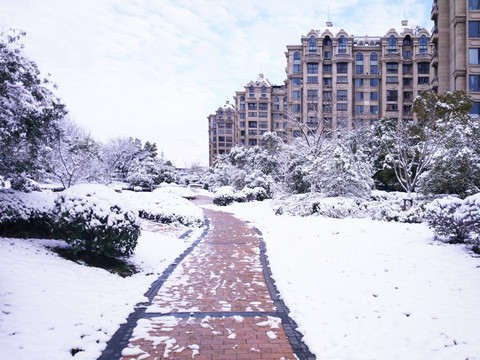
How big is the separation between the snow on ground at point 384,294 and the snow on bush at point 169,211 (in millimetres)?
6685

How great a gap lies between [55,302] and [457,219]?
760 centimetres

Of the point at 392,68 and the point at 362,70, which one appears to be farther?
the point at 362,70

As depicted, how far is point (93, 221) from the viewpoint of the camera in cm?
675

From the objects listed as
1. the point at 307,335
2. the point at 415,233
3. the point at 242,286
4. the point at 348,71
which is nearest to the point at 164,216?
the point at 242,286

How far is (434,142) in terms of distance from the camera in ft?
51.5

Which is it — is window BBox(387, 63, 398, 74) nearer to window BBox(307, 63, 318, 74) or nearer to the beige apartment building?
the beige apartment building

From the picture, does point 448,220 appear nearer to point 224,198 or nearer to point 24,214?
point 24,214

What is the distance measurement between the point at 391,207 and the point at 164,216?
32.2 ft

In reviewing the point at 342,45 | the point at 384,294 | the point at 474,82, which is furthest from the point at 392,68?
the point at 384,294

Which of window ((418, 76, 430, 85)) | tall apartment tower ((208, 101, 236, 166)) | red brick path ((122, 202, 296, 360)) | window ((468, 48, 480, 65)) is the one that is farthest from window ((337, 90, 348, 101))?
red brick path ((122, 202, 296, 360))

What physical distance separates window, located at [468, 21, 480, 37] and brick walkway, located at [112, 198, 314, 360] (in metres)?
31.4

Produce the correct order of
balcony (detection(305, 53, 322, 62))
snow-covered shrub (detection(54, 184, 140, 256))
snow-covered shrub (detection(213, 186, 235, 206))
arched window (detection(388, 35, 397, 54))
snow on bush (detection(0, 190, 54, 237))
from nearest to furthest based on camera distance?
snow-covered shrub (detection(54, 184, 140, 256)) < snow on bush (detection(0, 190, 54, 237)) < snow-covered shrub (detection(213, 186, 235, 206)) < balcony (detection(305, 53, 322, 62)) < arched window (detection(388, 35, 397, 54))

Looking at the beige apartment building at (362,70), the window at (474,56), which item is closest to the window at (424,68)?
the beige apartment building at (362,70)

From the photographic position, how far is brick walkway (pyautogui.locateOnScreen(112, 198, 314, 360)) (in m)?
4.02
